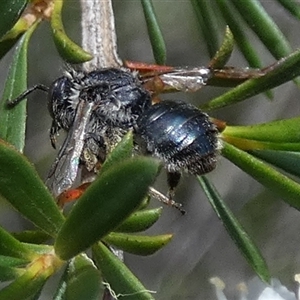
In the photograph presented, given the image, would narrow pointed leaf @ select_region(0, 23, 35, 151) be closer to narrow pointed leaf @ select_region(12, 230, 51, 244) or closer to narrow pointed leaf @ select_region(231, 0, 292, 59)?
narrow pointed leaf @ select_region(12, 230, 51, 244)

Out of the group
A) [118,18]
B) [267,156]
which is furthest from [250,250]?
[118,18]

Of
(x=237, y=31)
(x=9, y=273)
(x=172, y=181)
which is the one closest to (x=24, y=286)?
(x=9, y=273)

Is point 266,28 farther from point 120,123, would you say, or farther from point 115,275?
point 115,275

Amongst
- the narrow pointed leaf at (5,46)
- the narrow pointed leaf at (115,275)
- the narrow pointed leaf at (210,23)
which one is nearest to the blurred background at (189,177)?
the narrow pointed leaf at (210,23)

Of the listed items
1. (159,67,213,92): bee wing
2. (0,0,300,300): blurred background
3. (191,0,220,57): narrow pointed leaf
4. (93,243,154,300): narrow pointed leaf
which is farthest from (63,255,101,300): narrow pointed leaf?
(0,0,300,300): blurred background

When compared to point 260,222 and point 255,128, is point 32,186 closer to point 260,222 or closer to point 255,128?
point 255,128
